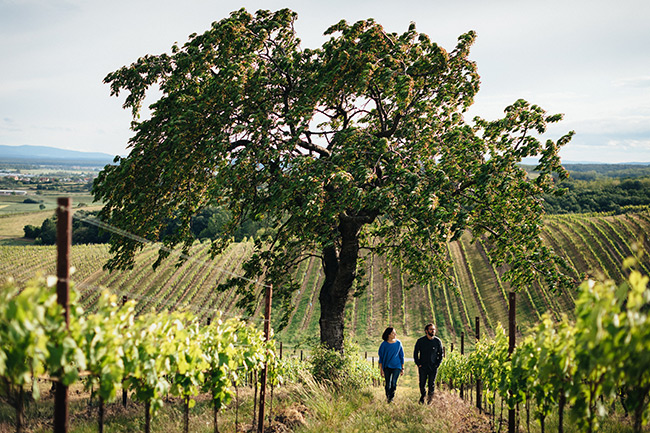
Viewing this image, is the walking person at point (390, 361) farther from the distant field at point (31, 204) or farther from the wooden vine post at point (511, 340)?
the distant field at point (31, 204)

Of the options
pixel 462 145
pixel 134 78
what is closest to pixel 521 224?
pixel 462 145

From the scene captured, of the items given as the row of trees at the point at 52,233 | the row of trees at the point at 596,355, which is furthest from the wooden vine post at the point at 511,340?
the row of trees at the point at 52,233

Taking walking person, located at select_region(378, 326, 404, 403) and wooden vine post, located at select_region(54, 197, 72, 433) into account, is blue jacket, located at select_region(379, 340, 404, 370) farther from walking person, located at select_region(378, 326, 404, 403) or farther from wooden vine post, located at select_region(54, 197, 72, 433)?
wooden vine post, located at select_region(54, 197, 72, 433)

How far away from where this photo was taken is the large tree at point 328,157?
33.0ft

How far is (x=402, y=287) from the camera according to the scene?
1617 inches

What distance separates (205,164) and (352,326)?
25057mm

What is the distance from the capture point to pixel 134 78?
11836 mm

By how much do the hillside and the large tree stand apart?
50.7ft

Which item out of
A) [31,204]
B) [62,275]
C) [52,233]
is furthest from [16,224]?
[62,275]

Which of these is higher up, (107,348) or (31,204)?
(31,204)

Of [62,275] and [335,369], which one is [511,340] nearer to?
[335,369]

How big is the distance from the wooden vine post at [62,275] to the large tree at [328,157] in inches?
223

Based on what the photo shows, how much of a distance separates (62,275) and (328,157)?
7.91 metres

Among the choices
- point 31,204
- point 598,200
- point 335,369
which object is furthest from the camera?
point 598,200
